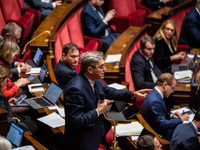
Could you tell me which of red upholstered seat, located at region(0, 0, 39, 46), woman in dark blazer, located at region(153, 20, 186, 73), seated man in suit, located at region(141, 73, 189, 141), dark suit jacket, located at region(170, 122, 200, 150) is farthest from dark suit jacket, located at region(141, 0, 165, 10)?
dark suit jacket, located at region(170, 122, 200, 150)

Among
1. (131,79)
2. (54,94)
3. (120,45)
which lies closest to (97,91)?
(54,94)

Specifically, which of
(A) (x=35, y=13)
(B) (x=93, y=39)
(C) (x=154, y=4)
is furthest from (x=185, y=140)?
(C) (x=154, y=4)

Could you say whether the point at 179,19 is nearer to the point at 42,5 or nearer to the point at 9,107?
the point at 42,5

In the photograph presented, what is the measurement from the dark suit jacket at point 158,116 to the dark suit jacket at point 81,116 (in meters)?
0.45

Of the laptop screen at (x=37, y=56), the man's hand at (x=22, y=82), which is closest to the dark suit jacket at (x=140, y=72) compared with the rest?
the laptop screen at (x=37, y=56)

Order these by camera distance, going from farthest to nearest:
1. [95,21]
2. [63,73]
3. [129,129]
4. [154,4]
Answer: [154,4], [95,21], [63,73], [129,129]

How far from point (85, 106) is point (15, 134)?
0.30 m

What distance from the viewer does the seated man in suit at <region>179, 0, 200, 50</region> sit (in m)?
2.54

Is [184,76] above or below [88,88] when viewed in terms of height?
below

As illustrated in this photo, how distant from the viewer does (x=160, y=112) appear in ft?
5.13

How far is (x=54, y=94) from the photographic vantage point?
1.48 m

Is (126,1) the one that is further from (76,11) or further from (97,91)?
(97,91)

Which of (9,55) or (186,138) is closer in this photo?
(186,138)

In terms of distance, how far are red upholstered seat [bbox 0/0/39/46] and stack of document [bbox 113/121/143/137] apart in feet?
3.24
